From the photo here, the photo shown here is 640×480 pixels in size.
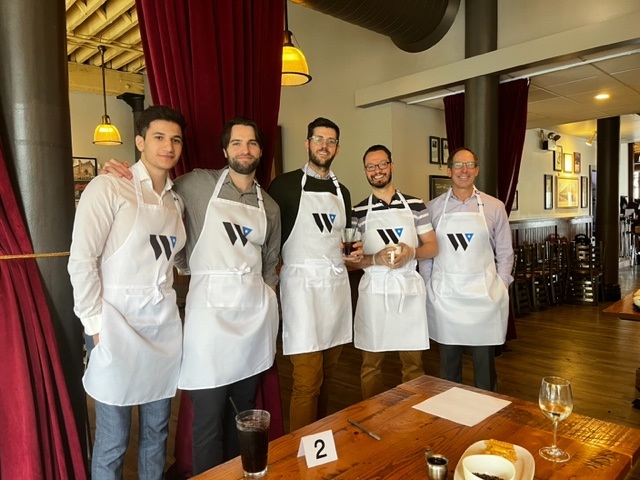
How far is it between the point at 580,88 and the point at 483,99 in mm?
1359

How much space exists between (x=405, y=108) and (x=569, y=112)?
2.56 meters

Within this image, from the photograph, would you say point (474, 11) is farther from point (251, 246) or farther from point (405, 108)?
point (251, 246)

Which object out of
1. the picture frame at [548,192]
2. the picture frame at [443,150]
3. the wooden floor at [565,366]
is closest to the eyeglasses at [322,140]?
the wooden floor at [565,366]

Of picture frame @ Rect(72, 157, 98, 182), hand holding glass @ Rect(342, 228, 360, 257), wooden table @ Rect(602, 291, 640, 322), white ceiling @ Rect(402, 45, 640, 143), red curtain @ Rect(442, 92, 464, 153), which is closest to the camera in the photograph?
hand holding glass @ Rect(342, 228, 360, 257)

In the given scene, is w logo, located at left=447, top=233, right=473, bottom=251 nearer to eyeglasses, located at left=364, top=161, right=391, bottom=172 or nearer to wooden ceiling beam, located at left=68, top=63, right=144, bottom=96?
eyeglasses, located at left=364, top=161, right=391, bottom=172

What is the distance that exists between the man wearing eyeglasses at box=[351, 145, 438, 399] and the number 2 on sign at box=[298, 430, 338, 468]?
1.54 meters

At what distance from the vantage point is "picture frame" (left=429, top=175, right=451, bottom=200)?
5805 millimetres

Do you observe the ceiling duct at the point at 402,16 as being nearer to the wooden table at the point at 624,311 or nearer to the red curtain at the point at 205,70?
the red curtain at the point at 205,70

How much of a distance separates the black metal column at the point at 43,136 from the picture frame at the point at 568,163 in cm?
964

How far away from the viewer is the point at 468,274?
3.00 m

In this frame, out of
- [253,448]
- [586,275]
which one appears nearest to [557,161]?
[586,275]

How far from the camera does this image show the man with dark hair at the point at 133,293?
1.75 m

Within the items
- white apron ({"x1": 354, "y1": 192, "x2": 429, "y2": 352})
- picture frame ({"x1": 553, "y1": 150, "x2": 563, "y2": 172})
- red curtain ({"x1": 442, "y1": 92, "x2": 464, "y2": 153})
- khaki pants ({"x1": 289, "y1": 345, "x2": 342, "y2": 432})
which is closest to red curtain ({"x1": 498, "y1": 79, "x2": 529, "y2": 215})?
red curtain ({"x1": 442, "y1": 92, "x2": 464, "y2": 153})

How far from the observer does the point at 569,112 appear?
21.3 ft
